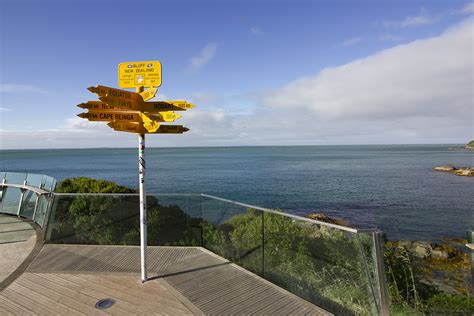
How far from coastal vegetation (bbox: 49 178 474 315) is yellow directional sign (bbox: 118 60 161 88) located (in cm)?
275

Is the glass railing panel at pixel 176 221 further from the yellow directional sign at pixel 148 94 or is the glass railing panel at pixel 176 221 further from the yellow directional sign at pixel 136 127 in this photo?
the yellow directional sign at pixel 148 94

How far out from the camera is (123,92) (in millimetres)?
4527

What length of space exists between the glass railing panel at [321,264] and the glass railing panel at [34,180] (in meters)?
7.41

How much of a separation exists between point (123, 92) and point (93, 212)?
3.56 meters

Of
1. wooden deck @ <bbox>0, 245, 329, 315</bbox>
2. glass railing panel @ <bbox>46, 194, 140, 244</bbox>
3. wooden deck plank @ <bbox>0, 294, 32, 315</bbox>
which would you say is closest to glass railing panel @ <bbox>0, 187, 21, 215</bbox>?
glass railing panel @ <bbox>46, 194, 140, 244</bbox>

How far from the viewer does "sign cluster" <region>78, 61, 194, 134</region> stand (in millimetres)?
4548

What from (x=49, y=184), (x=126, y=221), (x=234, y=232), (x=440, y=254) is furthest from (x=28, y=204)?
(x=440, y=254)

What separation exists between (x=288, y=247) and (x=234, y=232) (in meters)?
1.25

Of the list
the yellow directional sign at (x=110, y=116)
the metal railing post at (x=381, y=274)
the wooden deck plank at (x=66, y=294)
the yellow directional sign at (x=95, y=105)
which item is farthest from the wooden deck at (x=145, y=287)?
the yellow directional sign at (x=95, y=105)

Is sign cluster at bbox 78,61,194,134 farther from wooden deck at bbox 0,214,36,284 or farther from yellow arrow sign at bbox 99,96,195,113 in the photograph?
wooden deck at bbox 0,214,36,284

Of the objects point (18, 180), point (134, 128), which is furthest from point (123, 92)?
point (18, 180)

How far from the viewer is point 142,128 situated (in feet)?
16.0

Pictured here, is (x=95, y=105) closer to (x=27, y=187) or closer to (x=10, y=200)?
(x=27, y=187)

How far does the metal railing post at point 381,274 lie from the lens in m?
3.80
